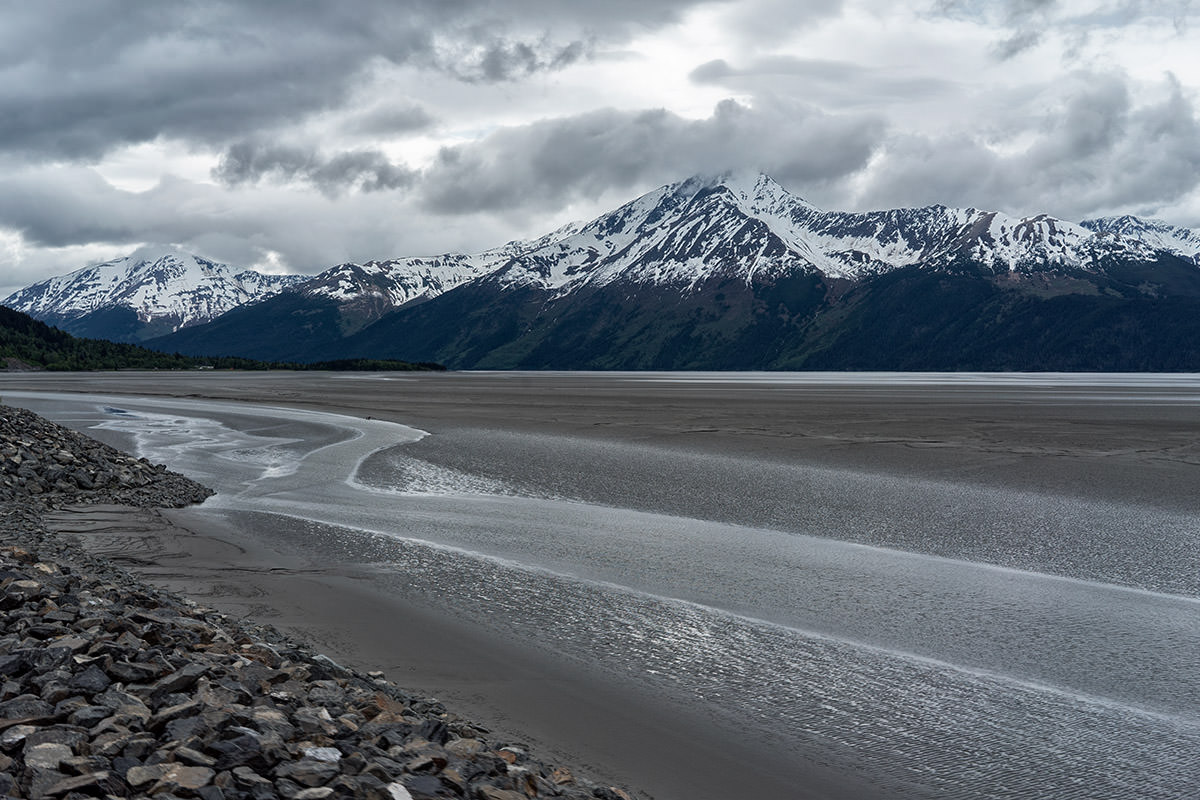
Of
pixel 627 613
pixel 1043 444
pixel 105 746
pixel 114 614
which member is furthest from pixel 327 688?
pixel 1043 444

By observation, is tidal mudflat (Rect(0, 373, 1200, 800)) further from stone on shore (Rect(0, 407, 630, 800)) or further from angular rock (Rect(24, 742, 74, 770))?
angular rock (Rect(24, 742, 74, 770))

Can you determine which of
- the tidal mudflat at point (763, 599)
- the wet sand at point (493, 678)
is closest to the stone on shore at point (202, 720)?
the wet sand at point (493, 678)

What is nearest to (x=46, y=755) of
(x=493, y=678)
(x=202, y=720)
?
(x=202, y=720)

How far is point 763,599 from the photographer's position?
522 inches

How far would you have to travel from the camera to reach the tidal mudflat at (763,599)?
8.02 meters

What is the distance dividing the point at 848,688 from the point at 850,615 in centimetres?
308

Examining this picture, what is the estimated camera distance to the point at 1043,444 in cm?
3588

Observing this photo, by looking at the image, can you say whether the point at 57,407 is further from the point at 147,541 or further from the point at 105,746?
the point at 105,746

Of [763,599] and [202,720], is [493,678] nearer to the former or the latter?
[202,720]

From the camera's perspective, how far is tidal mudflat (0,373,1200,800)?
8023 millimetres

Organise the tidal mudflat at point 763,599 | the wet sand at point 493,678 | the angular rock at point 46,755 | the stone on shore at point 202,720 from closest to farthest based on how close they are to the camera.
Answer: the angular rock at point 46,755, the stone on shore at point 202,720, the wet sand at point 493,678, the tidal mudflat at point 763,599

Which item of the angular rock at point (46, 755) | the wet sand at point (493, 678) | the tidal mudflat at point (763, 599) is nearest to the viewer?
the angular rock at point (46, 755)

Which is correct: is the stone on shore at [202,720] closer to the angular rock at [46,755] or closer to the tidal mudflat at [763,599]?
the angular rock at [46,755]

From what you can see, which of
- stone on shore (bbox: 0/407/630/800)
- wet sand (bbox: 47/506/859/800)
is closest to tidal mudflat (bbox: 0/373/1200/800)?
wet sand (bbox: 47/506/859/800)
